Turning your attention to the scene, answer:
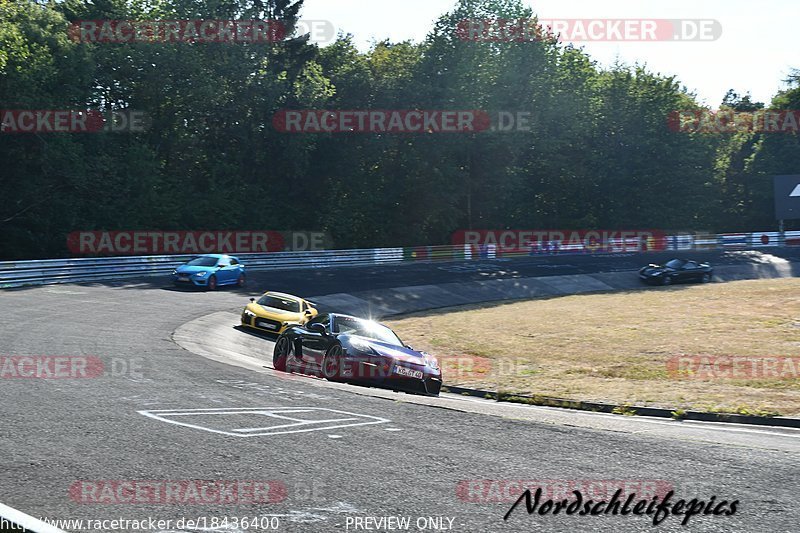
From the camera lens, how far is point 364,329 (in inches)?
633

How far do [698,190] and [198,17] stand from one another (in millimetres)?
42774

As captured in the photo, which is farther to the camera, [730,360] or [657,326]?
[657,326]

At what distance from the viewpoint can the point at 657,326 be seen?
2691cm

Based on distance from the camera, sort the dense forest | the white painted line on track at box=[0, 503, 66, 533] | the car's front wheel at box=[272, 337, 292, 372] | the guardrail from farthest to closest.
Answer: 1. the dense forest
2. the guardrail
3. the car's front wheel at box=[272, 337, 292, 372]
4. the white painted line on track at box=[0, 503, 66, 533]

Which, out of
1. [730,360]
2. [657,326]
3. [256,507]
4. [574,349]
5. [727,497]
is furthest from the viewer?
[657,326]

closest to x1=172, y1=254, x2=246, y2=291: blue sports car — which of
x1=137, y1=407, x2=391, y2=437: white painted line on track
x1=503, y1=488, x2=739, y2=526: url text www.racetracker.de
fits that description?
x1=137, y1=407, x2=391, y2=437: white painted line on track

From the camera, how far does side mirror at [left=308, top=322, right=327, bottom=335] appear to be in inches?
621

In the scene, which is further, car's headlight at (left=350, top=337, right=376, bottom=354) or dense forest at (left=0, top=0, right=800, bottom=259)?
dense forest at (left=0, top=0, right=800, bottom=259)

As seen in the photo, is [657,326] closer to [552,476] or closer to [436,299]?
[436,299]

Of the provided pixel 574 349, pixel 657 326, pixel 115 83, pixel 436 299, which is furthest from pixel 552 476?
pixel 115 83

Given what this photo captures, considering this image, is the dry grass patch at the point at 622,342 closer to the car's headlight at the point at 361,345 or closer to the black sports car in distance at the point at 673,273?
the car's headlight at the point at 361,345

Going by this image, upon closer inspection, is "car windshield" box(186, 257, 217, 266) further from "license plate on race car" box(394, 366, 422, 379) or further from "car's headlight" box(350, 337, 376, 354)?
"license plate on race car" box(394, 366, 422, 379)

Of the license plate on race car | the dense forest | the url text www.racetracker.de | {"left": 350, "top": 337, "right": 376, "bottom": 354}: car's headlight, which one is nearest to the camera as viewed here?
the url text www.racetracker.de

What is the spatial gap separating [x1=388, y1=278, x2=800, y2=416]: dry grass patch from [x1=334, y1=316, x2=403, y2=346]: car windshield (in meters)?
2.23
